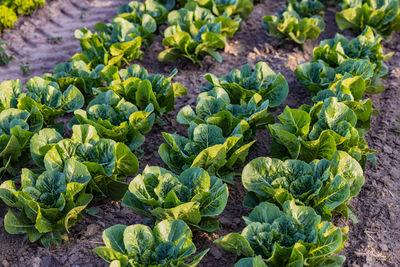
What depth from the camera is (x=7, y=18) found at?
648 cm

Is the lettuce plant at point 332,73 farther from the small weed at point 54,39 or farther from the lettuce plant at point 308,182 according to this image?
the small weed at point 54,39

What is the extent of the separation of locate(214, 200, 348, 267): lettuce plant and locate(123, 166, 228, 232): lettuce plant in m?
0.32

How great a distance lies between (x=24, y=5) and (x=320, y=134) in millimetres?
4884

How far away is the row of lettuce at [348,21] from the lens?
19.6 feet

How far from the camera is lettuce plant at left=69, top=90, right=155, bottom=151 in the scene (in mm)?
4184

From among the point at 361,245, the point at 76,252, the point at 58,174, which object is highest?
the point at 58,174

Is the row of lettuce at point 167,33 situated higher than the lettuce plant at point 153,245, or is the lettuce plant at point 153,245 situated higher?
the row of lettuce at point 167,33

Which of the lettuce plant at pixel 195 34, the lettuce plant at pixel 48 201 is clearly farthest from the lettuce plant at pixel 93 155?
the lettuce plant at pixel 195 34

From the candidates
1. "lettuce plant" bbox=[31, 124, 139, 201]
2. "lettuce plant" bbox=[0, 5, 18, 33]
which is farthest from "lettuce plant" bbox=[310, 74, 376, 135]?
"lettuce plant" bbox=[0, 5, 18, 33]

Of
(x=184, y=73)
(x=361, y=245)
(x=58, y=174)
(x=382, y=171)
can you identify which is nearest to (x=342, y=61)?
(x=382, y=171)

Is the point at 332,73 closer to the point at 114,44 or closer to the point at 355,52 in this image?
the point at 355,52

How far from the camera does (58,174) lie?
12.0 feet

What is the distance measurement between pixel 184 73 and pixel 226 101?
139 cm

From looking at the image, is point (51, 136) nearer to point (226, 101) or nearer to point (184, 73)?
point (226, 101)
